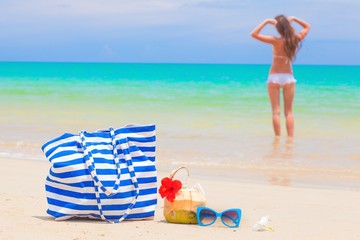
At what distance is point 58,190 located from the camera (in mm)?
3709

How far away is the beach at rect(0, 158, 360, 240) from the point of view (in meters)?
3.48

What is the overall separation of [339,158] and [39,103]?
33.7ft

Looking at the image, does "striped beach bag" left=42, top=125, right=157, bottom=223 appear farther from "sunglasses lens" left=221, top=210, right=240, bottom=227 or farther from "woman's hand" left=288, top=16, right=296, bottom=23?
"woman's hand" left=288, top=16, right=296, bottom=23

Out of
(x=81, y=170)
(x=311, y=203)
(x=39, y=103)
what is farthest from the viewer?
(x=39, y=103)

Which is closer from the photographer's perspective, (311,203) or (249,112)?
(311,203)

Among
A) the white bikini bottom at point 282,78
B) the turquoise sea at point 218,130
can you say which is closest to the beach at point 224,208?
the turquoise sea at point 218,130

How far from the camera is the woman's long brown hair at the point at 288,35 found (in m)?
8.01

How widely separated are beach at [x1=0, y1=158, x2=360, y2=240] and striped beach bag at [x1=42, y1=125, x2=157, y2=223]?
0.08 metres

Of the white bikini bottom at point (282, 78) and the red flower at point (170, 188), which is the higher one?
the white bikini bottom at point (282, 78)

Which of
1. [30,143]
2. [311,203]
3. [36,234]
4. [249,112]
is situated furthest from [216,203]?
[249,112]

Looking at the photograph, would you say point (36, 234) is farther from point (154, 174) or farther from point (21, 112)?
point (21, 112)

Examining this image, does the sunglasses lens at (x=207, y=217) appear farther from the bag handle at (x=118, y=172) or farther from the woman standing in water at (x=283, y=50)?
the woman standing in water at (x=283, y=50)

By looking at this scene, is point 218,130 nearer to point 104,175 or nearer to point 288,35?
point 288,35

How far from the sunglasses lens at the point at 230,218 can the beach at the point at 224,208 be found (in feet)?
0.16
